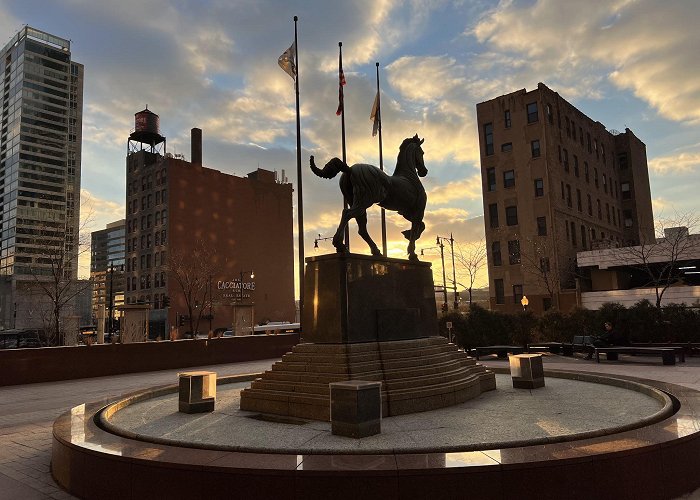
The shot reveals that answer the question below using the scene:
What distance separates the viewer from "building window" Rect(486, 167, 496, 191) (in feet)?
164

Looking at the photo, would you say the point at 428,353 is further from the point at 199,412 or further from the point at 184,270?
the point at 184,270

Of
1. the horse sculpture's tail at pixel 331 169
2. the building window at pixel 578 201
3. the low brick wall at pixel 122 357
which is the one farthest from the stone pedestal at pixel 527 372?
the building window at pixel 578 201

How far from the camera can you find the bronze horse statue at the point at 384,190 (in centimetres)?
1116

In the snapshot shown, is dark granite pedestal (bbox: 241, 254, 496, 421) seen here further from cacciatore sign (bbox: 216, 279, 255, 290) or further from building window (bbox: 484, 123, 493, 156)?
cacciatore sign (bbox: 216, 279, 255, 290)

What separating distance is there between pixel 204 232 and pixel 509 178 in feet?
152

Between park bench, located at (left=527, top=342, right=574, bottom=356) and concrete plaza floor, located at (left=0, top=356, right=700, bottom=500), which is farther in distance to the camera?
park bench, located at (left=527, top=342, right=574, bottom=356)

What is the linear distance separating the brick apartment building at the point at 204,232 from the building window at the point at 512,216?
3565cm

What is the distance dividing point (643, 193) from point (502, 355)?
5304cm

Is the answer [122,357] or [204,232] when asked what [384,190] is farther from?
[204,232]

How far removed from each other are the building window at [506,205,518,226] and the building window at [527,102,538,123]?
8209 mm

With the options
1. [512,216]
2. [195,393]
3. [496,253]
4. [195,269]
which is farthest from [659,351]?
[195,269]

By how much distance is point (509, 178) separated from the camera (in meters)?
48.8

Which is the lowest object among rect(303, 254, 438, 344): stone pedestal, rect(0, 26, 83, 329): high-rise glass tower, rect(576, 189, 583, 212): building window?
rect(303, 254, 438, 344): stone pedestal

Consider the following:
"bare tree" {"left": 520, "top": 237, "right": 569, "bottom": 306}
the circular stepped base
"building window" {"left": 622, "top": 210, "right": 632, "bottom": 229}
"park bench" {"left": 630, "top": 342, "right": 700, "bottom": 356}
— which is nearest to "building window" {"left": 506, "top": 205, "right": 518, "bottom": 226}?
"bare tree" {"left": 520, "top": 237, "right": 569, "bottom": 306}
